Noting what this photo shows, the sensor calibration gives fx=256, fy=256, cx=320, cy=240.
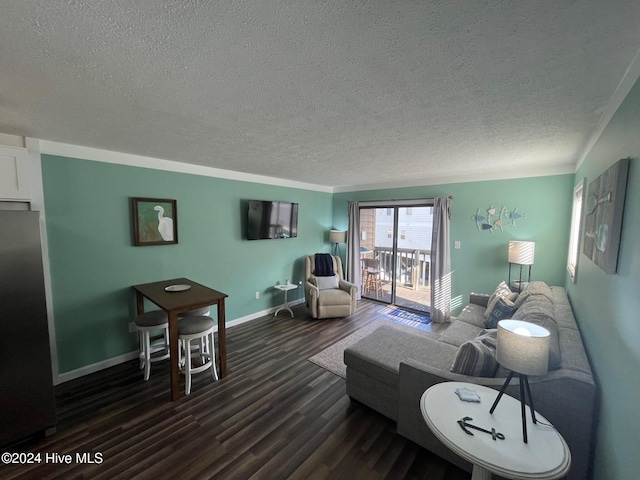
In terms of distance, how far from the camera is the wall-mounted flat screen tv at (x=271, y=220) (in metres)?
4.09

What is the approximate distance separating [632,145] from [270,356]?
11.2ft

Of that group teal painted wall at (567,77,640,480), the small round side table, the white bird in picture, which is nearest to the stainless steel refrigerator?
the white bird in picture

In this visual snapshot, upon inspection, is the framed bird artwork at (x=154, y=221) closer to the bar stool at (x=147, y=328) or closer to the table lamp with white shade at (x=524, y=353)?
the bar stool at (x=147, y=328)

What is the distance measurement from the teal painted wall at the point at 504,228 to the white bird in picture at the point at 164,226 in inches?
148

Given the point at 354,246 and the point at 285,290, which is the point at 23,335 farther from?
the point at 354,246

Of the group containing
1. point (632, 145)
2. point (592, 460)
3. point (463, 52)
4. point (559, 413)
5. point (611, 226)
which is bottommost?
point (592, 460)

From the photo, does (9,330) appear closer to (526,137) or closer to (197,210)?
(197,210)

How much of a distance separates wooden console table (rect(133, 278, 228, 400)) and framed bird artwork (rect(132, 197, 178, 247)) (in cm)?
53

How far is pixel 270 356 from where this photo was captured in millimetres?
3150

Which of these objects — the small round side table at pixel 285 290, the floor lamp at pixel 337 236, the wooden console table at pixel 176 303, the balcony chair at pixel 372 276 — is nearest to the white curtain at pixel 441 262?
the balcony chair at pixel 372 276

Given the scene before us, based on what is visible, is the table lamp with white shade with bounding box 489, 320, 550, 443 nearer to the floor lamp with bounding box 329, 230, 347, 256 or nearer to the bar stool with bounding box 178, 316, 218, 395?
the bar stool with bounding box 178, 316, 218, 395

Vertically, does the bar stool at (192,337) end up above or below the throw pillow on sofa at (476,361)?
below

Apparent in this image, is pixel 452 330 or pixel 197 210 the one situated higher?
pixel 197 210

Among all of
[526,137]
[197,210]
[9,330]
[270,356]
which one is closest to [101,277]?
[9,330]
